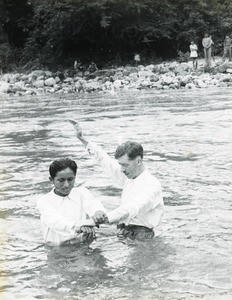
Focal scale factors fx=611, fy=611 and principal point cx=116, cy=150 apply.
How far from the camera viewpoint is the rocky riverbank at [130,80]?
86.7ft

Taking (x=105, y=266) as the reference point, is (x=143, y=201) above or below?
above

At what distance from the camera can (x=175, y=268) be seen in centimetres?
529

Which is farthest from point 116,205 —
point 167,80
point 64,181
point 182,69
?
point 182,69

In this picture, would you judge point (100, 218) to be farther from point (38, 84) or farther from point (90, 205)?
point (38, 84)

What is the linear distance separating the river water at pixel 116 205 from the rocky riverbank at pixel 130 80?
357 inches

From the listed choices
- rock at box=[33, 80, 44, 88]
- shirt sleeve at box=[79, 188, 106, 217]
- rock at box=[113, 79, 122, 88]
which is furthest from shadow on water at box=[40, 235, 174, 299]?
rock at box=[33, 80, 44, 88]

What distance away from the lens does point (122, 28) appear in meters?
34.8

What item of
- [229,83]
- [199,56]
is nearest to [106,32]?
[199,56]

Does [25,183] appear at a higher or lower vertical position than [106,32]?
lower

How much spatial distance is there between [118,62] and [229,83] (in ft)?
36.9

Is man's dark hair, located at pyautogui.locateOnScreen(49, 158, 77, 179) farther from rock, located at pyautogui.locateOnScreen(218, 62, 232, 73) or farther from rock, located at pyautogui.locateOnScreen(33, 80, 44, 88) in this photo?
rock, located at pyautogui.locateOnScreen(33, 80, 44, 88)

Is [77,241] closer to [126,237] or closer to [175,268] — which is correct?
[126,237]

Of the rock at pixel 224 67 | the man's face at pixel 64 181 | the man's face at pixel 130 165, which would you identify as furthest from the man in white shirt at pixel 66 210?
the rock at pixel 224 67

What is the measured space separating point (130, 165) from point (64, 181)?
2.21 feet
